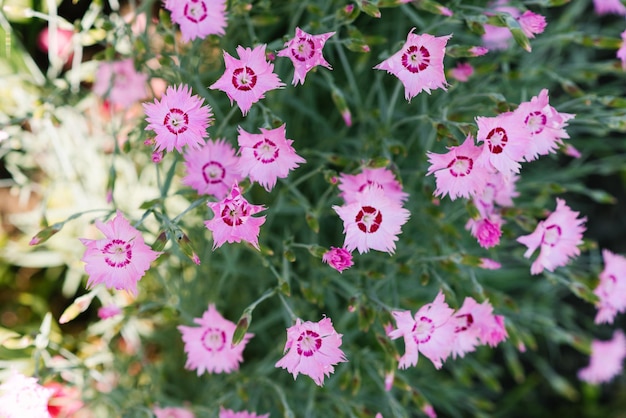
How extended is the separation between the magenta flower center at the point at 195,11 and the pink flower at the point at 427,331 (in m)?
0.77

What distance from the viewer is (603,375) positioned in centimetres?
218

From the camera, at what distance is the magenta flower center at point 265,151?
1272 mm

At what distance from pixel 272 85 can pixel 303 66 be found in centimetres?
7

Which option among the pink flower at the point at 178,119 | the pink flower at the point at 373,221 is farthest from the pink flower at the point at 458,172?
the pink flower at the point at 178,119

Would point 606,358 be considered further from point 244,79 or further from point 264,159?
point 244,79

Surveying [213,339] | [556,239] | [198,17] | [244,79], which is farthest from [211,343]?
[556,239]

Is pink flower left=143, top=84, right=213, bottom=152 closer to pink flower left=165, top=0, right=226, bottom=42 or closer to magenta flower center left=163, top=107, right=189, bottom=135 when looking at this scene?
magenta flower center left=163, top=107, right=189, bottom=135

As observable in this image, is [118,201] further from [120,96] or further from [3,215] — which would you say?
[3,215]

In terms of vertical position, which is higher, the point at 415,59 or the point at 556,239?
the point at 415,59

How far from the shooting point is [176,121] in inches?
48.8

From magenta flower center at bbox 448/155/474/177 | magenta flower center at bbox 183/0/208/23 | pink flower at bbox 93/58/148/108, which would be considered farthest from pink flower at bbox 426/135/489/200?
pink flower at bbox 93/58/148/108

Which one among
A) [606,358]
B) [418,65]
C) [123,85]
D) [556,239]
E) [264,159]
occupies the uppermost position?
[418,65]

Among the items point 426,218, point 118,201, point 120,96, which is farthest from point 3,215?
point 426,218

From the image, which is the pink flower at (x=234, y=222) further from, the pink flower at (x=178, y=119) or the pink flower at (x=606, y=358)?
the pink flower at (x=606, y=358)
